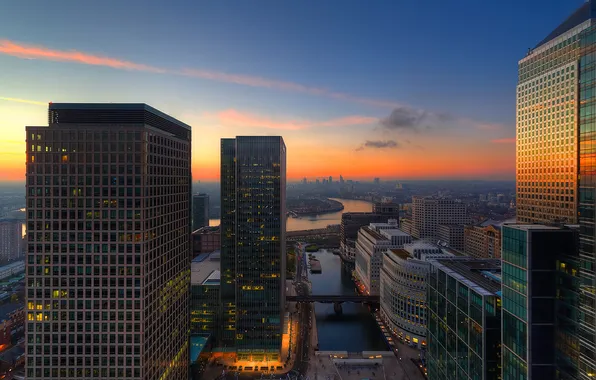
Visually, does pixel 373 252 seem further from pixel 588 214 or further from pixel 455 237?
pixel 588 214

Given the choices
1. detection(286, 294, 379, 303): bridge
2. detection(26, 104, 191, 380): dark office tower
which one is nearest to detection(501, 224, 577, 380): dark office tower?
detection(26, 104, 191, 380): dark office tower

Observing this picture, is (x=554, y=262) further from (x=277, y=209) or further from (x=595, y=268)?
(x=277, y=209)

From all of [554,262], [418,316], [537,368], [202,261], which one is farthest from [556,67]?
[202,261]

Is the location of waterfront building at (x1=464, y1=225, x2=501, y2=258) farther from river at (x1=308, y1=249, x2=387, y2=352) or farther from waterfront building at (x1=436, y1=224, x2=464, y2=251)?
river at (x1=308, y1=249, x2=387, y2=352)

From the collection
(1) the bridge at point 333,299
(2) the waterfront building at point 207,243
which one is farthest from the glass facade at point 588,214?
(2) the waterfront building at point 207,243

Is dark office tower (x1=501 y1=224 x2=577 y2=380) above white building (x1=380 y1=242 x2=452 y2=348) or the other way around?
above
